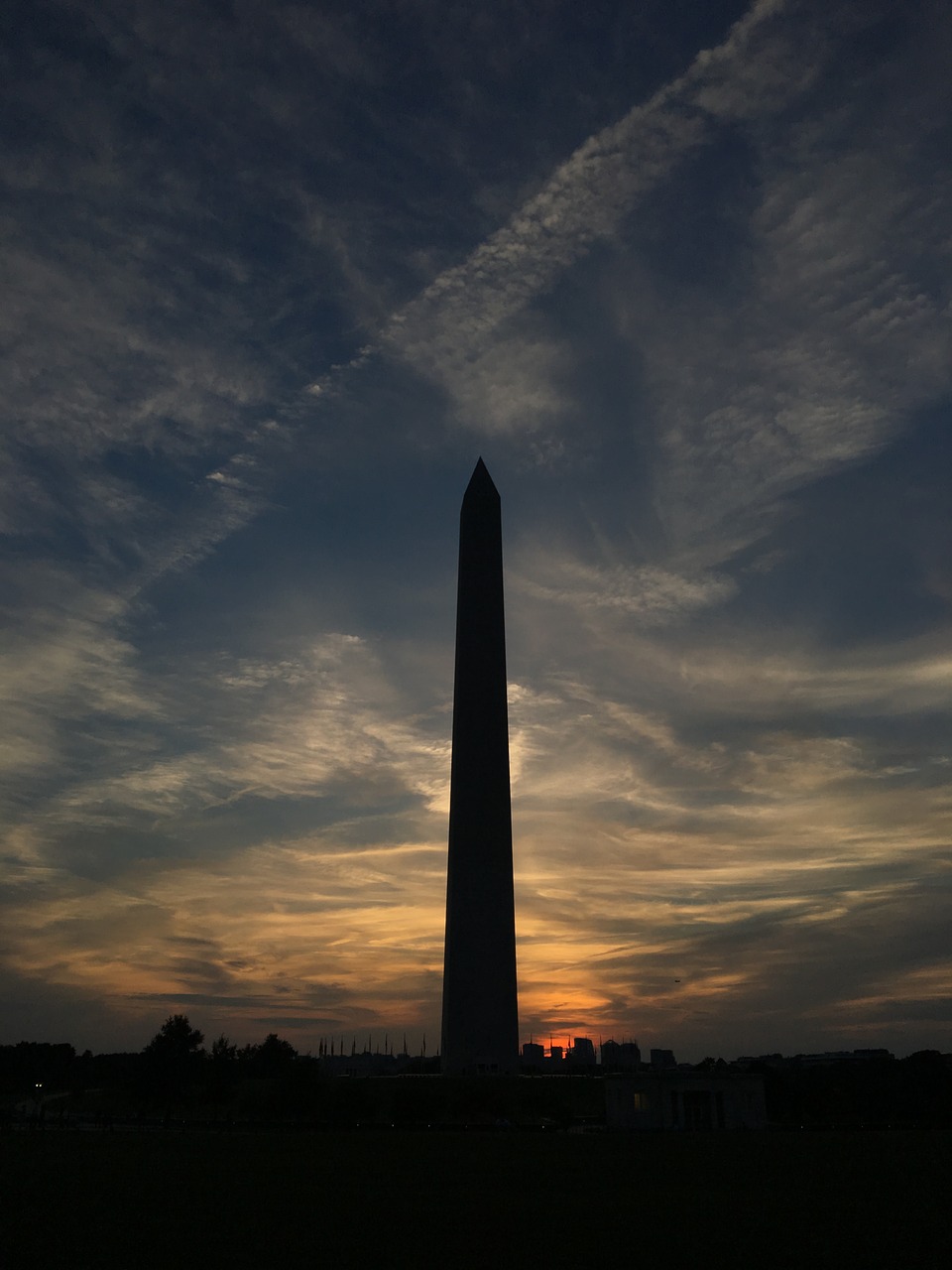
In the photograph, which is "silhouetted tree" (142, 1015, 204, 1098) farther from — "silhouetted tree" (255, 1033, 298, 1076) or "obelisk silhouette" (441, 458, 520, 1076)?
"obelisk silhouette" (441, 458, 520, 1076)

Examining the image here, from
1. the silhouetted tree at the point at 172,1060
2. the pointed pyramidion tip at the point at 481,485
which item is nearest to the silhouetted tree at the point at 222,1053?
the silhouetted tree at the point at 172,1060

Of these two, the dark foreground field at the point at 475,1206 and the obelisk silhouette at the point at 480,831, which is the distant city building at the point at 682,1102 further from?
the dark foreground field at the point at 475,1206

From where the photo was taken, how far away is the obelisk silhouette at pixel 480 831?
5303cm

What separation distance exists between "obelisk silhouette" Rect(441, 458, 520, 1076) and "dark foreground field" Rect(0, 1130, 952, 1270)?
49.6ft

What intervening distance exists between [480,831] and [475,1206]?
3441 cm

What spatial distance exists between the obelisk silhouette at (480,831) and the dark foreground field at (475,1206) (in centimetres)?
1513

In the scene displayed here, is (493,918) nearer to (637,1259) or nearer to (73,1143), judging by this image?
(73,1143)

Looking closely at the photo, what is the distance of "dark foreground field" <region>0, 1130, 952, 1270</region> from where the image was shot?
15742mm

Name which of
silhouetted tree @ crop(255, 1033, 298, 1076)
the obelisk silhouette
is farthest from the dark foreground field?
silhouetted tree @ crop(255, 1033, 298, 1076)

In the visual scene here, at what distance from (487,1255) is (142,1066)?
69.7m

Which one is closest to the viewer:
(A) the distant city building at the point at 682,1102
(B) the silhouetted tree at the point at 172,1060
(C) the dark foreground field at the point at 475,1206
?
(C) the dark foreground field at the point at 475,1206

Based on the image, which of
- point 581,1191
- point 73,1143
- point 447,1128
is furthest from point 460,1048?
point 581,1191

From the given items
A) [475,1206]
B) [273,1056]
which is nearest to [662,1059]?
[273,1056]

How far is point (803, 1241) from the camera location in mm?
16891
